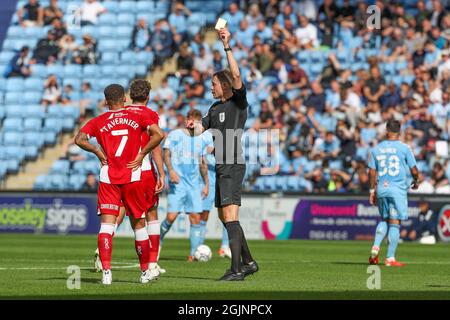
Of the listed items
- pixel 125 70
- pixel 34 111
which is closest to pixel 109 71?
pixel 125 70

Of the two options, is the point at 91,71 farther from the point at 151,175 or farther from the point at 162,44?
the point at 151,175

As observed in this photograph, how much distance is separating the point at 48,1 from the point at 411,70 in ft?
43.9

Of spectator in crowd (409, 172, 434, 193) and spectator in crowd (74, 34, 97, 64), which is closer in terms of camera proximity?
spectator in crowd (409, 172, 434, 193)

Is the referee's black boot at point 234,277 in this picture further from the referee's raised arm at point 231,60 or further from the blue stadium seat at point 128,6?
the blue stadium seat at point 128,6

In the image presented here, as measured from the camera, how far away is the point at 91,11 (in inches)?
1476

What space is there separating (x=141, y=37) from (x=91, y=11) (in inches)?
94.9

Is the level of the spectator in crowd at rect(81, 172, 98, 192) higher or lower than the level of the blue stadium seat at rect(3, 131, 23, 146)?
lower

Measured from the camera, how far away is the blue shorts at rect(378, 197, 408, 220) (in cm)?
1805

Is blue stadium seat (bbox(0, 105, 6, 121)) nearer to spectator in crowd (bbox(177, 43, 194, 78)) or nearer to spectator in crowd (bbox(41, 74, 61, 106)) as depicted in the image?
A: spectator in crowd (bbox(41, 74, 61, 106))

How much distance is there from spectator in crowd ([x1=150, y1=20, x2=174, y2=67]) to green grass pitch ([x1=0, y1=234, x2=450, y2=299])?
38.0ft

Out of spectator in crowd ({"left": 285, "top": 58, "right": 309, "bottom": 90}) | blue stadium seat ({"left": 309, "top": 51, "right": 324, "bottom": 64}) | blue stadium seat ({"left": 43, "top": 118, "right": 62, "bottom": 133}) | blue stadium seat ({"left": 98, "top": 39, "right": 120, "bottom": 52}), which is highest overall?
blue stadium seat ({"left": 98, "top": 39, "right": 120, "bottom": 52})

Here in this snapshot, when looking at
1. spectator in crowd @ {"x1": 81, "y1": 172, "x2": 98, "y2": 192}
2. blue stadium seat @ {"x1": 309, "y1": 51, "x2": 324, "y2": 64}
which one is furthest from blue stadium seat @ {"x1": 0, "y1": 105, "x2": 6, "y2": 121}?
blue stadium seat @ {"x1": 309, "y1": 51, "x2": 324, "y2": 64}

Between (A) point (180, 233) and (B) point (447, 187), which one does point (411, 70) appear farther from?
(A) point (180, 233)

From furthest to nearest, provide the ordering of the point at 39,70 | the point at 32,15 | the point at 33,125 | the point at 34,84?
1. the point at 32,15
2. the point at 39,70
3. the point at 34,84
4. the point at 33,125
